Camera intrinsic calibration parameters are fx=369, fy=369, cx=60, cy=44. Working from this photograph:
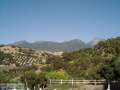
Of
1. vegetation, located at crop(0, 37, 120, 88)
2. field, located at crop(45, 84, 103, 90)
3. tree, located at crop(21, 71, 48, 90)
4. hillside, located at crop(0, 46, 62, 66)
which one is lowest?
field, located at crop(45, 84, 103, 90)

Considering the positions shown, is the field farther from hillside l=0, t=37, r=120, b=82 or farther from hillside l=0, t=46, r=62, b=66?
hillside l=0, t=46, r=62, b=66

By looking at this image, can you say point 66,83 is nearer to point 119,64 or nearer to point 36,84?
point 36,84

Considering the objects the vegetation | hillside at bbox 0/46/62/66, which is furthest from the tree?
hillside at bbox 0/46/62/66

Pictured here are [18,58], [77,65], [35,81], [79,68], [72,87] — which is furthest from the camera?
[18,58]

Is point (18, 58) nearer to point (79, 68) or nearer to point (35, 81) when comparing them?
point (79, 68)

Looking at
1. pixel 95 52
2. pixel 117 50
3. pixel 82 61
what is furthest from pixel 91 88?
pixel 95 52

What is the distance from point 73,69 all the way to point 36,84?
88.8 ft

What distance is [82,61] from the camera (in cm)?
9488

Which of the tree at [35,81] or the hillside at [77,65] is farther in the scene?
the hillside at [77,65]

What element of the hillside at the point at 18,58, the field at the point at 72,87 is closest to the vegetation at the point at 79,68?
the hillside at the point at 18,58

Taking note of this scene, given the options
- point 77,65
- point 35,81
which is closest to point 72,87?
point 35,81

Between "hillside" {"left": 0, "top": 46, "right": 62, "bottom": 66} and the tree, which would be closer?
the tree

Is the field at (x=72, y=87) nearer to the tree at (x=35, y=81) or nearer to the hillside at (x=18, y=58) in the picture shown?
the tree at (x=35, y=81)

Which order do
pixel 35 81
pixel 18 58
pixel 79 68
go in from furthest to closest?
pixel 18 58, pixel 79 68, pixel 35 81
